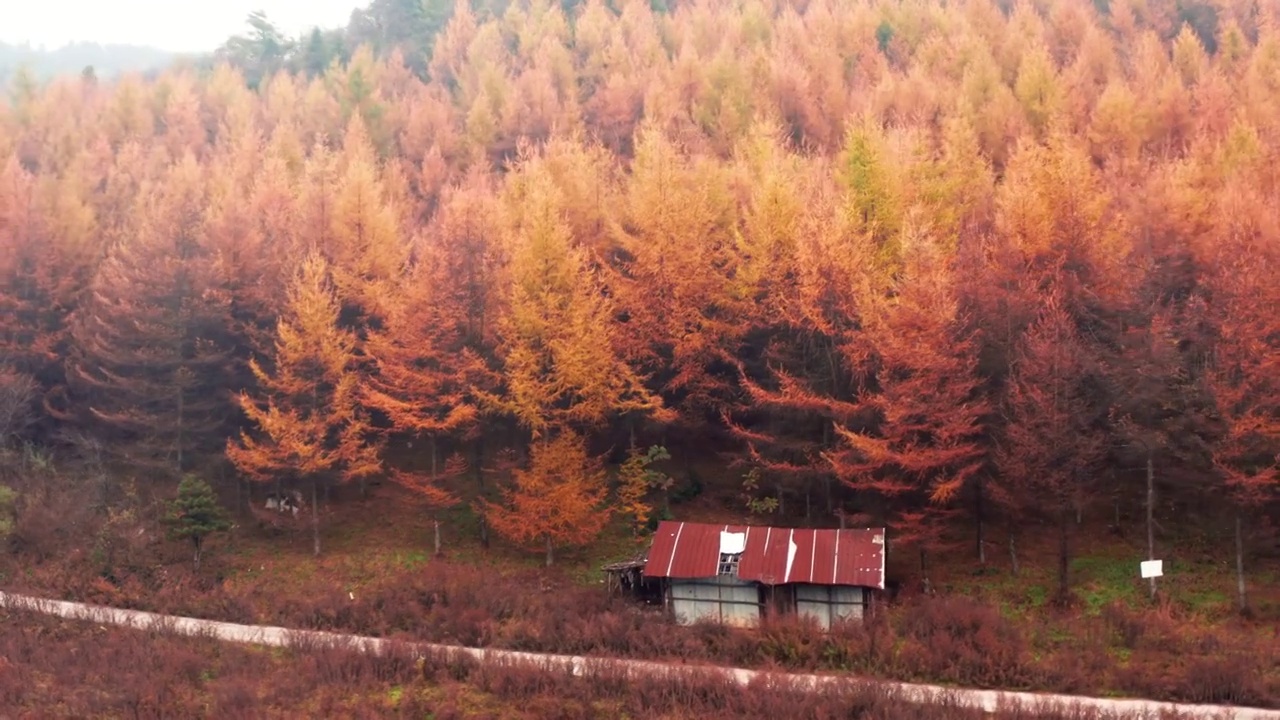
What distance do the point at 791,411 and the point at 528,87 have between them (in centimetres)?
4167

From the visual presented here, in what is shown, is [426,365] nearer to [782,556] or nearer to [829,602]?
[782,556]

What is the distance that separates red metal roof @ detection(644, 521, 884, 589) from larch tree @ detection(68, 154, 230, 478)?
1777cm

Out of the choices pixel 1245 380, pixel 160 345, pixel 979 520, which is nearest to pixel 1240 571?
pixel 1245 380

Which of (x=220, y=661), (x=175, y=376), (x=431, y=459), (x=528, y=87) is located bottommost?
(x=220, y=661)

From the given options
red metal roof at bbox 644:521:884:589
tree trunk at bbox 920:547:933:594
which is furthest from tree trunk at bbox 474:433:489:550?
tree trunk at bbox 920:547:933:594

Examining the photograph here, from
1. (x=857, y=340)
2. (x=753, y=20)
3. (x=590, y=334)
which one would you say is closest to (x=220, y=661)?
(x=590, y=334)

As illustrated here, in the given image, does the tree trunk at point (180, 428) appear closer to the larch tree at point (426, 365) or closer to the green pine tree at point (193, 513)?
the green pine tree at point (193, 513)

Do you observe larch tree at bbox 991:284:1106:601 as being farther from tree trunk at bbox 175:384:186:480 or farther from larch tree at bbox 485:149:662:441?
tree trunk at bbox 175:384:186:480

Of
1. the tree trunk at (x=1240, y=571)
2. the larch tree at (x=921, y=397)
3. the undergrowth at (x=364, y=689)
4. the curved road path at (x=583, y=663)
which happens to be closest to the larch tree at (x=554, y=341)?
the larch tree at (x=921, y=397)

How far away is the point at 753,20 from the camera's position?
227 feet

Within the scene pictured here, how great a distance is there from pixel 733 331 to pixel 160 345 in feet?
66.6

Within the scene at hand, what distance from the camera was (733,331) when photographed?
27.5 metres

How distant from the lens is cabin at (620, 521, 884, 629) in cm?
2270

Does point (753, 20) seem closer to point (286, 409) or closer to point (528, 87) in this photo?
point (528, 87)
